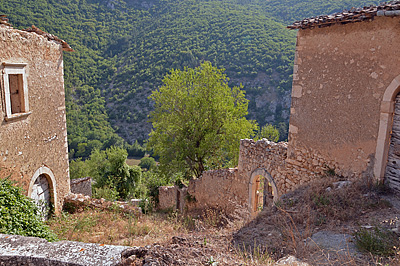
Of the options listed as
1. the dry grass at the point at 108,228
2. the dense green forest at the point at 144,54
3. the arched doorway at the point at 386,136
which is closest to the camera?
the arched doorway at the point at 386,136

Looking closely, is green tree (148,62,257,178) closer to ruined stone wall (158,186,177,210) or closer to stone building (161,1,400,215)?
ruined stone wall (158,186,177,210)

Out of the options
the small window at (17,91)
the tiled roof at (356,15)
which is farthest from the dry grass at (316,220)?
the small window at (17,91)

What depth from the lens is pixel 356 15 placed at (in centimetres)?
546

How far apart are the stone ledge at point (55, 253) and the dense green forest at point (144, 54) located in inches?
844

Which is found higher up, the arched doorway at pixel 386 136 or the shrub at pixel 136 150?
the arched doorway at pixel 386 136

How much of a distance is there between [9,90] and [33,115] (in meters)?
0.93

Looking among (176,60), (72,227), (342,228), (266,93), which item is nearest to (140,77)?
(176,60)

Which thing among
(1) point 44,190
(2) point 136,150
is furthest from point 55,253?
(2) point 136,150

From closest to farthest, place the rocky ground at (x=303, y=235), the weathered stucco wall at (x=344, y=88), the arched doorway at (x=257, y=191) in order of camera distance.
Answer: the rocky ground at (x=303, y=235), the weathered stucco wall at (x=344, y=88), the arched doorway at (x=257, y=191)

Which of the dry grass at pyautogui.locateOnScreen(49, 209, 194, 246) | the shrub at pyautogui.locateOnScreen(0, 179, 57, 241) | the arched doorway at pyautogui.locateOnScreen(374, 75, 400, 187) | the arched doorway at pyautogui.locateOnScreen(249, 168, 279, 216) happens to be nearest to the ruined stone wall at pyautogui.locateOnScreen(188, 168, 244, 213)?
the arched doorway at pyautogui.locateOnScreen(249, 168, 279, 216)

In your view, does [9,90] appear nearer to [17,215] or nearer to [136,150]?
[17,215]

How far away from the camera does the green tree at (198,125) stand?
1423 cm

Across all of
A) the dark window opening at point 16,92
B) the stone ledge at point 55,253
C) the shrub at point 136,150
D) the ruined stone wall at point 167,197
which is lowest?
the shrub at point 136,150

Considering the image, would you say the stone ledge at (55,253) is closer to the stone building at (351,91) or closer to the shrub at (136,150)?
the stone building at (351,91)
